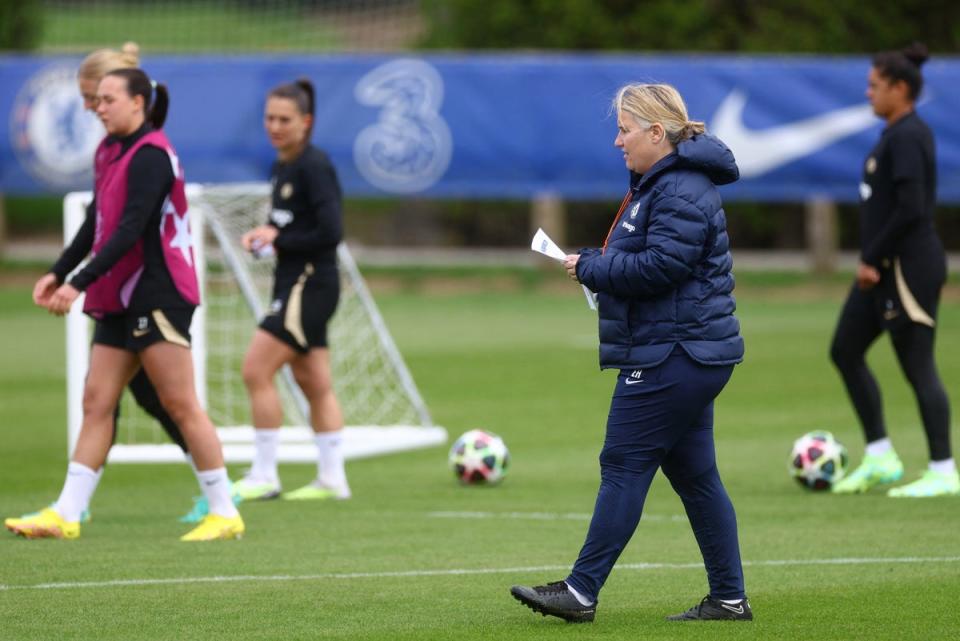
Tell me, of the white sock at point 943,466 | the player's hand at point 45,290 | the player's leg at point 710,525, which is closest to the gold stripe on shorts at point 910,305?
the white sock at point 943,466

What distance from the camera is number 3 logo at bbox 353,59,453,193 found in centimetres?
2339

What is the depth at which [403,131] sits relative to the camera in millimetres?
23484

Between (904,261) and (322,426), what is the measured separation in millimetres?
3574

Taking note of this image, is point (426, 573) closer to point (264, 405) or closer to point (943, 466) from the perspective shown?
point (264, 405)

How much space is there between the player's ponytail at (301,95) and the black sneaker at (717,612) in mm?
4444

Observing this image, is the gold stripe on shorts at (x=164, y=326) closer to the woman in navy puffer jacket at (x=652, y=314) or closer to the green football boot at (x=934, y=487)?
the woman in navy puffer jacket at (x=652, y=314)

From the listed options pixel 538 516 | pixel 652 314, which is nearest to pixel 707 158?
pixel 652 314

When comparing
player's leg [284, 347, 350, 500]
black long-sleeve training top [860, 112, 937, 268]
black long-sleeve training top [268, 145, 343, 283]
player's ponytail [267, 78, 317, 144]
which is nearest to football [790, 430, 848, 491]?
black long-sleeve training top [860, 112, 937, 268]

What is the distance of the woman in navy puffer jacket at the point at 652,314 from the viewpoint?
618 centimetres

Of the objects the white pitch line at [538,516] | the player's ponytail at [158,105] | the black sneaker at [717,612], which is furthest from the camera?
the white pitch line at [538,516]

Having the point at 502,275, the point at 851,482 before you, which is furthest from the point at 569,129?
the point at 851,482

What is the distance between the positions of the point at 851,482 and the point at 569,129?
45.3 feet

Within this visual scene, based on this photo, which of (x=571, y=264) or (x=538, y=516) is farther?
(x=538, y=516)

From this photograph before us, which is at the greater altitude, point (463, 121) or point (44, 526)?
point (463, 121)
